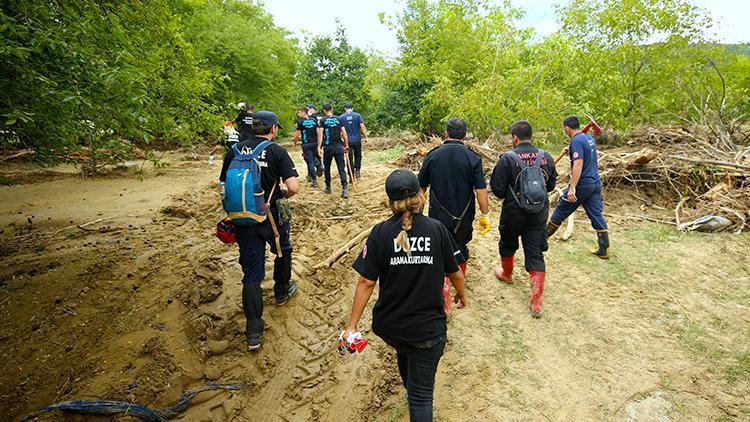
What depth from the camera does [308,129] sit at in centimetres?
870

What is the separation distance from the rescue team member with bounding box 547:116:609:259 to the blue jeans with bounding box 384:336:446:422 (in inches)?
143

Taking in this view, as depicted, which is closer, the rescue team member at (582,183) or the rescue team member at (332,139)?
the rescue team member at (582,183)

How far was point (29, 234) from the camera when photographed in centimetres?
612

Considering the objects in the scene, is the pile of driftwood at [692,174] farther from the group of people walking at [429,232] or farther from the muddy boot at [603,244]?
the group of people walking at [429,232]

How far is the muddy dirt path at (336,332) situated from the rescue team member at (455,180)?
1194 millimetres

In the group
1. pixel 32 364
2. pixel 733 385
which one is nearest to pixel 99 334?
pixel 32 364

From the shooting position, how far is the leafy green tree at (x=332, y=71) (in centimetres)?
2117

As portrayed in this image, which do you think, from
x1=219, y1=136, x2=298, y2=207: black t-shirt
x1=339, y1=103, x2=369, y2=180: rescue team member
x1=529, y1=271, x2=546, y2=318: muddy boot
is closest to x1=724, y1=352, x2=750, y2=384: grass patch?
x1=529, y1=271, x2=546, y2=318: muddy boot

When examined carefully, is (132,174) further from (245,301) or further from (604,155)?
(604,155)

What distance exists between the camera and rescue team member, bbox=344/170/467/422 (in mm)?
2176

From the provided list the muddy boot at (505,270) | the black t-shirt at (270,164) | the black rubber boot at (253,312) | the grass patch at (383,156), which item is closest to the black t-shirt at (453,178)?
the muddy boot at (505,270)

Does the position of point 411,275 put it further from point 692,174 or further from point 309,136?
point 692,174

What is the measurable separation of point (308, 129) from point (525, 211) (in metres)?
6.24

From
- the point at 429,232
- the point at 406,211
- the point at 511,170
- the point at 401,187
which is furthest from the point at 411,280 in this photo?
the point at 511,170
